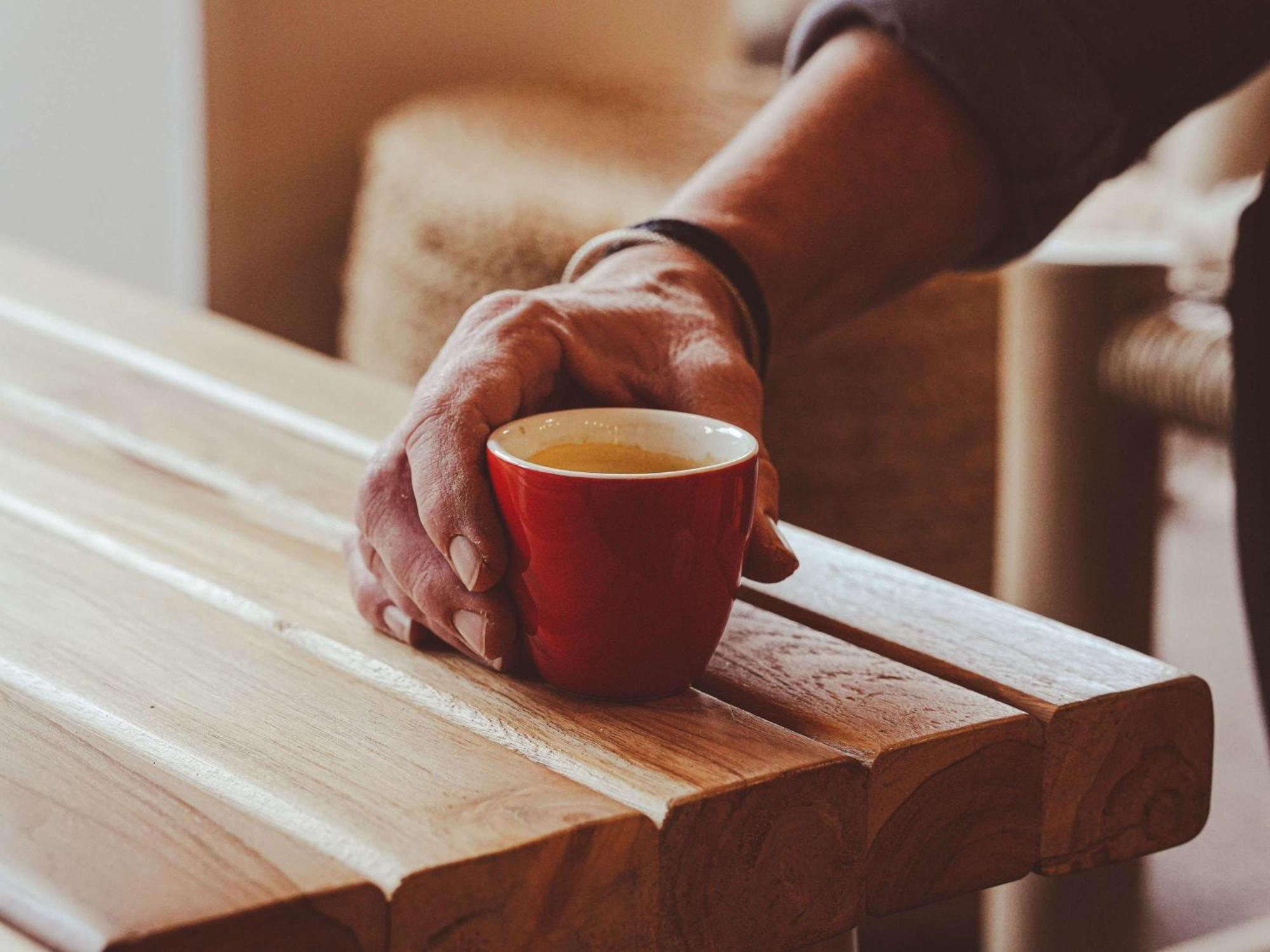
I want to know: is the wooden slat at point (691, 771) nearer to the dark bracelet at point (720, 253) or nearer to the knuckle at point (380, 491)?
the knuckle at point (380, 491)

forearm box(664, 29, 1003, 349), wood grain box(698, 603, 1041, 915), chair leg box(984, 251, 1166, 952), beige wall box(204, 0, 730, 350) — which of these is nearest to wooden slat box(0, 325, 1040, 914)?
wood grain box(698, 603, 1041, 915)

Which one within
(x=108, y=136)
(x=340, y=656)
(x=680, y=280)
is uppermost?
(x=680, y=280)

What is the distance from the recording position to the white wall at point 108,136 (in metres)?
1.99

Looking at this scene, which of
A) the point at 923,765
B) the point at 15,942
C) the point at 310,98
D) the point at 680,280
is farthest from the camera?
the point at 310,98

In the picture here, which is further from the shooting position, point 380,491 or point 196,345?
point 196,345

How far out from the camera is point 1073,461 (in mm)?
1634

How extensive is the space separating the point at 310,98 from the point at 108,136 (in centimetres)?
32

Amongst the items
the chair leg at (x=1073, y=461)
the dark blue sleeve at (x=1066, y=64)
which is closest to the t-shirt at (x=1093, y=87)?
the dark blue sleeve at (x=1066, y=64)

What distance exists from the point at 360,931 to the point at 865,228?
1.69 ft

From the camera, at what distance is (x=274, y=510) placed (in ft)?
2.44

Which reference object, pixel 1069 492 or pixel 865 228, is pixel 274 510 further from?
pixel 1069 492

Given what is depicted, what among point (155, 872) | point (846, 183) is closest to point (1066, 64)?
point (846, 183)

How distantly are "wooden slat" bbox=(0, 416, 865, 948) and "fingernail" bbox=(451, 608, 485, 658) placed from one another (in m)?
0.01

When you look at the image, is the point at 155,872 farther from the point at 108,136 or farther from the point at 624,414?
the point at 108,136
